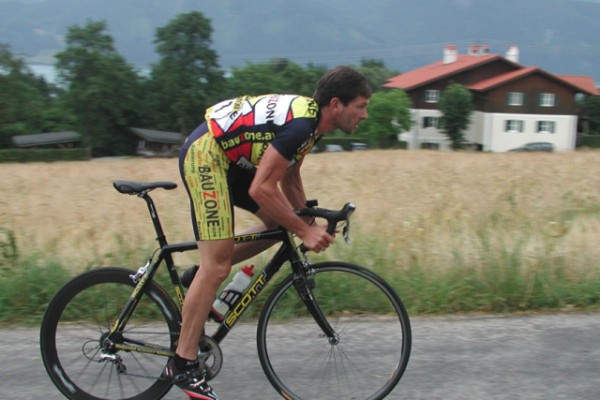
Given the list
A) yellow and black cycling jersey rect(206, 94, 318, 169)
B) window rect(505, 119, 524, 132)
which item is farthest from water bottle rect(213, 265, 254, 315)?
window rect(505, 119, 524, 132)

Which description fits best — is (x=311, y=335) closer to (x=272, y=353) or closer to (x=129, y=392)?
(x=272, y=353)

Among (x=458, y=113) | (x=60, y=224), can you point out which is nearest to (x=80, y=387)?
(x=60, y=224)

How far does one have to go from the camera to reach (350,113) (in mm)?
2801

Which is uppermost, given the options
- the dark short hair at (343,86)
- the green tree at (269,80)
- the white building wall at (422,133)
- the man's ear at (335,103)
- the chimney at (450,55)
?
the chimney at (450,55)

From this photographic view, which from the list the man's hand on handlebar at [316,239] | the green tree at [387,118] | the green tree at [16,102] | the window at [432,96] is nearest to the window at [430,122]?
the window at [432,96]

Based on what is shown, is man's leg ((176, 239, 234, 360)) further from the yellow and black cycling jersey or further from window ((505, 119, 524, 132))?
window ((505, 119, 524, 132))

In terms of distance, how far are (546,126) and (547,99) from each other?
3011 millimetres

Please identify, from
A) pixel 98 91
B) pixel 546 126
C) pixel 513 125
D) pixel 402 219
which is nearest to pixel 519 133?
pixel 513 125

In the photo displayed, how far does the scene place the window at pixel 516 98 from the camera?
210ft

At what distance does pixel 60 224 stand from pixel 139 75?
71062 mm

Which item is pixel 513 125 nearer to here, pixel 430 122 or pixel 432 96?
pixel 430 122

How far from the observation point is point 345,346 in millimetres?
3232

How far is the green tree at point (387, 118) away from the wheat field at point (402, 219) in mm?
52072

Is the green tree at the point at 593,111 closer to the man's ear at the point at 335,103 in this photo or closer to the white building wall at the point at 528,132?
the white building wall at the point at 528,132
